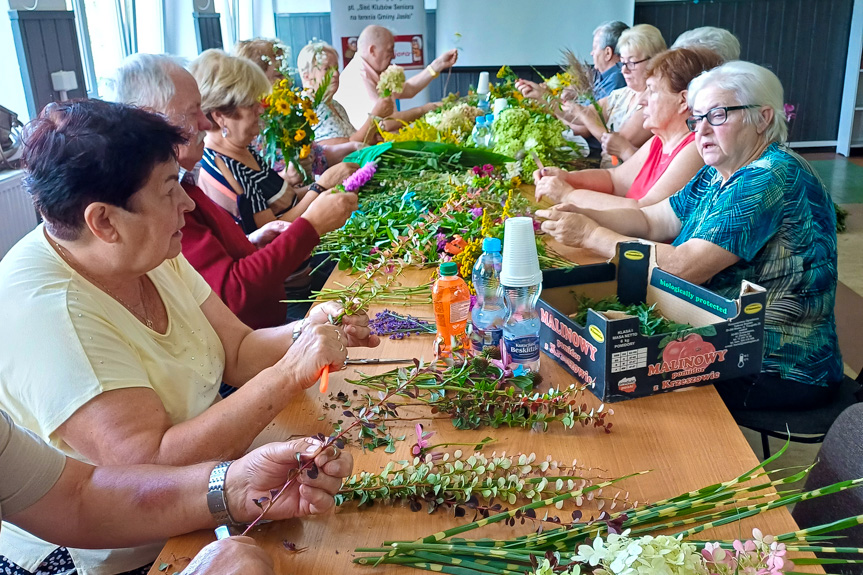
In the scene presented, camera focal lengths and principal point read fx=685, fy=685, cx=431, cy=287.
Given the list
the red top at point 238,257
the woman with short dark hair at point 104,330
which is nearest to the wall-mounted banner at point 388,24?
the red top at point 238,257

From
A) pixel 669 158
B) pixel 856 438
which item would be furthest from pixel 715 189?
pixel 856 438

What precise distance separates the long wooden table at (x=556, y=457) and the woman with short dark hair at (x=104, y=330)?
0.50ft

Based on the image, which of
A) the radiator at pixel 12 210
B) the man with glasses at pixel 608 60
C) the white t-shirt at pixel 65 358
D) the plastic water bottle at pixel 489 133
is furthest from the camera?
the man with glasses at pixel 608 60

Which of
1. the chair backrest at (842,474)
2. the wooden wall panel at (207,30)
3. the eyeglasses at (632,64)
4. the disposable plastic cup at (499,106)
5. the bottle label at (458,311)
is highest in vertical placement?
the wooden wall panel at (207,30)

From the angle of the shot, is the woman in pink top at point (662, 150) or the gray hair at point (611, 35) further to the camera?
the gray hair at point (611, 35)

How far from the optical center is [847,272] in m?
4.96

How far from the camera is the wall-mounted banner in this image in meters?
7.88

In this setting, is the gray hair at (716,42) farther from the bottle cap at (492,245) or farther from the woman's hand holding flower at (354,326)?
the woman's hand holding flower at (354,326)

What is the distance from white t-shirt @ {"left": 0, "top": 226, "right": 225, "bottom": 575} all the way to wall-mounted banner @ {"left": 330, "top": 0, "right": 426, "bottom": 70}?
7.12m

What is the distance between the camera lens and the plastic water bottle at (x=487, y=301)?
1.64m

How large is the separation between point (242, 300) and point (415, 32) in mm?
6798

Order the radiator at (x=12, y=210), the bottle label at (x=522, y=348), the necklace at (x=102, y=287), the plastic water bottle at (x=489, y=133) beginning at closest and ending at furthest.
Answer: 1. the necklace at (x=102, y=287)
2. the bottle label at (x=522, y=348)
3. the radiator at (x=12, y=210)
4. the plastic water bottle at (x=489, y=133)

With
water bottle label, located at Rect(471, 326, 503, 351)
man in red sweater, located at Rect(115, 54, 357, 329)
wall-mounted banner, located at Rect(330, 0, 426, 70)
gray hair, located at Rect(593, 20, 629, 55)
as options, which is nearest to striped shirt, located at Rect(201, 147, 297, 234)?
man in red sweater, located at Rect(115, 54, 357, 329)

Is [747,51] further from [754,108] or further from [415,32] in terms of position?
[754,108]
